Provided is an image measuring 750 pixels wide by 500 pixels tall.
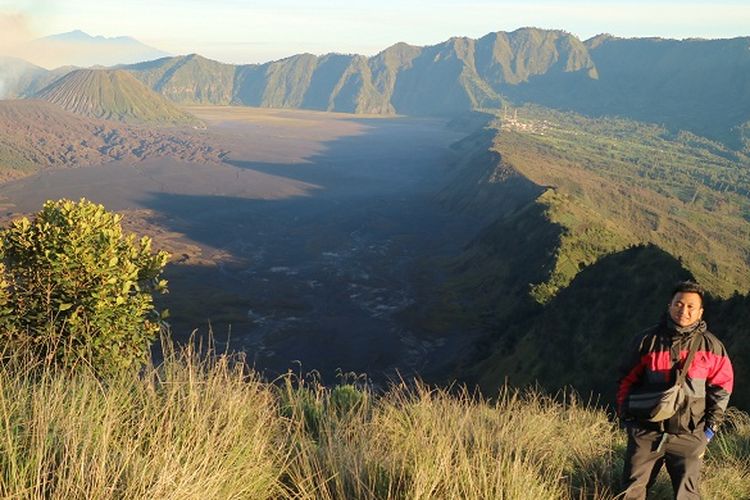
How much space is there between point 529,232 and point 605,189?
49246 millimetres

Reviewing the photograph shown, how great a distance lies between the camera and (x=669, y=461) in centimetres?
468

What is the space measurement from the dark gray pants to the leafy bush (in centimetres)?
649

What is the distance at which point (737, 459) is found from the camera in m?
6.16

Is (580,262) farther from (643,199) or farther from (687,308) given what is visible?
(643,199)

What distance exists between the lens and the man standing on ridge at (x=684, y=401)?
4621 millimetres

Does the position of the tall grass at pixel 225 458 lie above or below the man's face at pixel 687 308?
below

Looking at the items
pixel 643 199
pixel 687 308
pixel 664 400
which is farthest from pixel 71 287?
pixel 643 199

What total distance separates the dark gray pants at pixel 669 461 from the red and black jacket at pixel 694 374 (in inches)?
3.6

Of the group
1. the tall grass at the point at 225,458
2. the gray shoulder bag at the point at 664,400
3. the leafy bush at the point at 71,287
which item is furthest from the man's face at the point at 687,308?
the leafy bush at the point at 71,287

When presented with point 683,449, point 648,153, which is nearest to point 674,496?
point 683,449

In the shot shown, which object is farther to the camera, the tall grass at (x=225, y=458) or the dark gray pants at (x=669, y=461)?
the dark gray pants at (x=669, y=461)

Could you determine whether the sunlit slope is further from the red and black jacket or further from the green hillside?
the red and black jacket

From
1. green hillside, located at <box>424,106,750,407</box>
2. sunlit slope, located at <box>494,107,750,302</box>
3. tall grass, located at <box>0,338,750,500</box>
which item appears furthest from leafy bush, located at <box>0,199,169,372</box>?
sunlit slope, located at <box>494,107,750,302</box>

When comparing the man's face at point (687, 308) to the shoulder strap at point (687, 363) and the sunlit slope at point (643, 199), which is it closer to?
the shoulder strap at point (687, 363)
